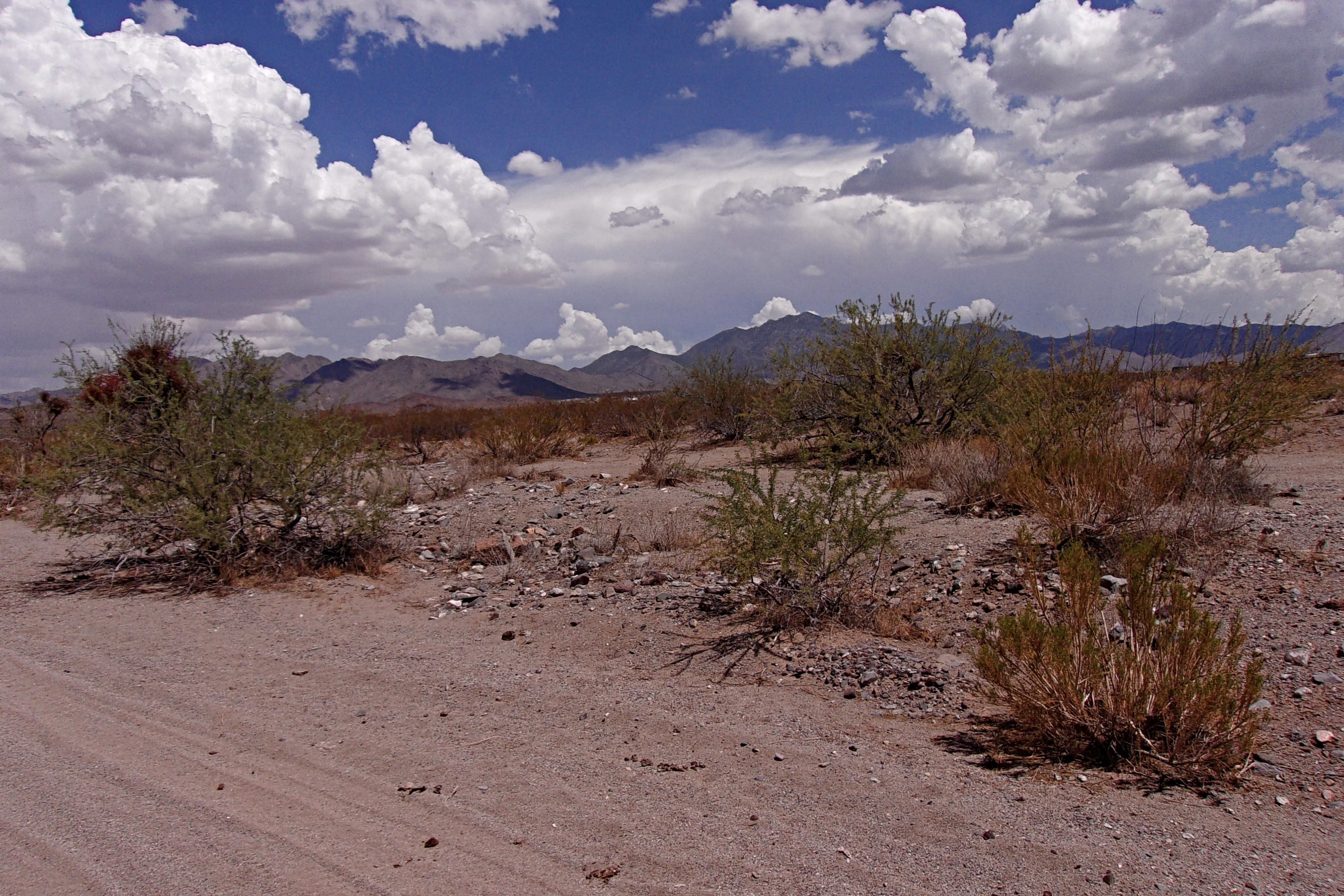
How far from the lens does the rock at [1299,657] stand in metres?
4.99

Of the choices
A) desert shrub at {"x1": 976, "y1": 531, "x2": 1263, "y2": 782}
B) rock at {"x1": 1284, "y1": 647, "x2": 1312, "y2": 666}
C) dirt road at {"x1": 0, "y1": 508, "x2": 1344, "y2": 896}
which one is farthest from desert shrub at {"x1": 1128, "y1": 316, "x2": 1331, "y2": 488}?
dirt road at {"x1": 0, "y1": 508, "x2": 1344, "y2": 896}

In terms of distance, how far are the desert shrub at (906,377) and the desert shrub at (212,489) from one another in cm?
856

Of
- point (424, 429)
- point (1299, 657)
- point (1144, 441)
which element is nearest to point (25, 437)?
point (424, 429)

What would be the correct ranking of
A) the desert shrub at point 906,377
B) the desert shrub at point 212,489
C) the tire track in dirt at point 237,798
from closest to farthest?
the tire track in dirt at point 237,798 → the desert shrub at point 212,489 → the desert shrub at point 906,377

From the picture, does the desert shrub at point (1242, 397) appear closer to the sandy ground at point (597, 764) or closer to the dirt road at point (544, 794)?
the sandy ground at point (597, 764)

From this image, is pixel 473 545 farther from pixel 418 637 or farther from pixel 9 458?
pixel 9 458

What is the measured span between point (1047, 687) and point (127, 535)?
9.84 metres

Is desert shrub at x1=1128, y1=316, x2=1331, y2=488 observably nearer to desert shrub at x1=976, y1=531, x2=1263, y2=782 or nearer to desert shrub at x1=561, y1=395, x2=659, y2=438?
desert shrub at x1=976, y1=531, x2=1263, y2=782

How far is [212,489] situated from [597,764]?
22.5ft

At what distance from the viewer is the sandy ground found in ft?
11.3

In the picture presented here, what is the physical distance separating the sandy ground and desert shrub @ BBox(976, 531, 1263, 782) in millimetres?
224

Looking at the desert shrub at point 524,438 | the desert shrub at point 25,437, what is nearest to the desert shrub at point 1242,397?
the desert shrub at point 524,438

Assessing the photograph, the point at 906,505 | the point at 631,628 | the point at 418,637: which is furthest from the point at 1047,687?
the point at 906,505

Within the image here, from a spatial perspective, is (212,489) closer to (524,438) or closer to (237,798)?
(237,798)
